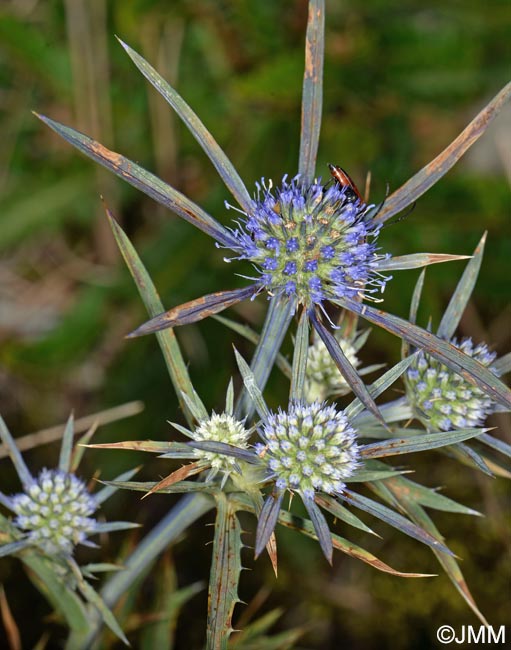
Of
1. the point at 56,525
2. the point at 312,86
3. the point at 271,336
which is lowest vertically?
the point at 56,525

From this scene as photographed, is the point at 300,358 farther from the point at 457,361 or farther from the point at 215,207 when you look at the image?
the point at 215,207

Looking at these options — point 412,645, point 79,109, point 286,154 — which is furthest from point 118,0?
point 412,645

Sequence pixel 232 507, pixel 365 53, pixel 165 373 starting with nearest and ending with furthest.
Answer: pixel 232 507, pixel 165 373, pixel 365 53

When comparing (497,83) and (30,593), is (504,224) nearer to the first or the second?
(497,83)

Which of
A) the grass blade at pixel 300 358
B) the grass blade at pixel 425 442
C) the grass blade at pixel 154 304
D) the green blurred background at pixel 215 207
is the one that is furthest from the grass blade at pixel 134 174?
the green blurred background at pixel 215 207

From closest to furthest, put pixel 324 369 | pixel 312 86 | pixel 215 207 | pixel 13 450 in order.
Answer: pixel 312 86, pixel 13 450, pixel 324 369, pixel 215 207

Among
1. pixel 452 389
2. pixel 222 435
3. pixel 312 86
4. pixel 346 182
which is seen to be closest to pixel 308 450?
pixel 222 435

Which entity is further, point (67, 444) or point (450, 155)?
point (67, 444)

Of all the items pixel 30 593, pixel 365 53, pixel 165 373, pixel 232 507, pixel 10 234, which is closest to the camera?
pixel 232 507
